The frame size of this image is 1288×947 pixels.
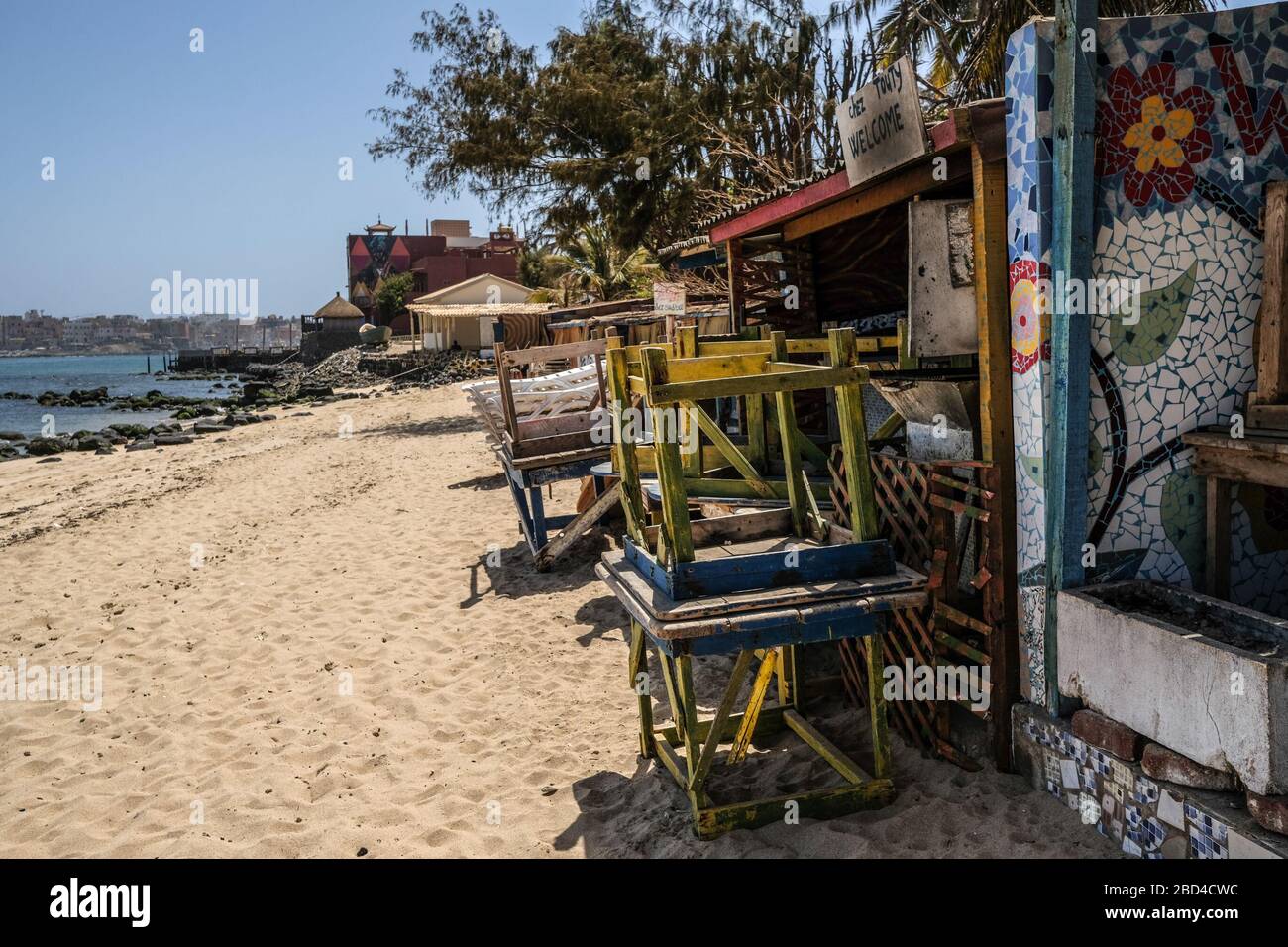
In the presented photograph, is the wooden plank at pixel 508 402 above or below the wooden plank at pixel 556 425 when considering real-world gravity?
above

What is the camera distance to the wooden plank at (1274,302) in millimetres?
3672

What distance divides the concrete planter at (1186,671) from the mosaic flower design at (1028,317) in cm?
101

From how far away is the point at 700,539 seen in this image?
176 inches

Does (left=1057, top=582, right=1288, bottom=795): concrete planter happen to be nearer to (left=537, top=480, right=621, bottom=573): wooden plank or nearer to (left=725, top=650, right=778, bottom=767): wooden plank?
(left=725, top=650, right=778, bottom=767): wooden plank

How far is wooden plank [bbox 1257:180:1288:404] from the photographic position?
3.67m

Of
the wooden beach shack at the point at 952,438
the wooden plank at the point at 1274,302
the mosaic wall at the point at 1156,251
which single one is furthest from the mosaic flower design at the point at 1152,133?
the wooden beach shack at the point at 952,438

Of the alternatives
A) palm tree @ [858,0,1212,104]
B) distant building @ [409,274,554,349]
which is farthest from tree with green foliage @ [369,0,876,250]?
distant building @ [409,274,554,349]

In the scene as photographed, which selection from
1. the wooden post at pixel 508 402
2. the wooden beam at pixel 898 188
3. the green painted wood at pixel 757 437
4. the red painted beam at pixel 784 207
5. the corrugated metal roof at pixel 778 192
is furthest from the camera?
the wooden post at pixel 508 402

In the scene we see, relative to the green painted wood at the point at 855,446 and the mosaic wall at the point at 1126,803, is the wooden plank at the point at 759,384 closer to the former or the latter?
the green painted wood at the point at 855,446

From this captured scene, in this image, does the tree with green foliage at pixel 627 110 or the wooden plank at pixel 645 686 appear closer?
the wooden plank at pixel 645 686

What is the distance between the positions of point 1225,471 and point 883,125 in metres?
2.36

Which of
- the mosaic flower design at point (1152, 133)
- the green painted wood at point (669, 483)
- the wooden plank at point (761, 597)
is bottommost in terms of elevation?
the wooden plank at point (761, 597)

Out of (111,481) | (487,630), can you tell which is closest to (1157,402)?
(487,630)

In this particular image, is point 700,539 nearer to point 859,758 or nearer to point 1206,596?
point 859,758
